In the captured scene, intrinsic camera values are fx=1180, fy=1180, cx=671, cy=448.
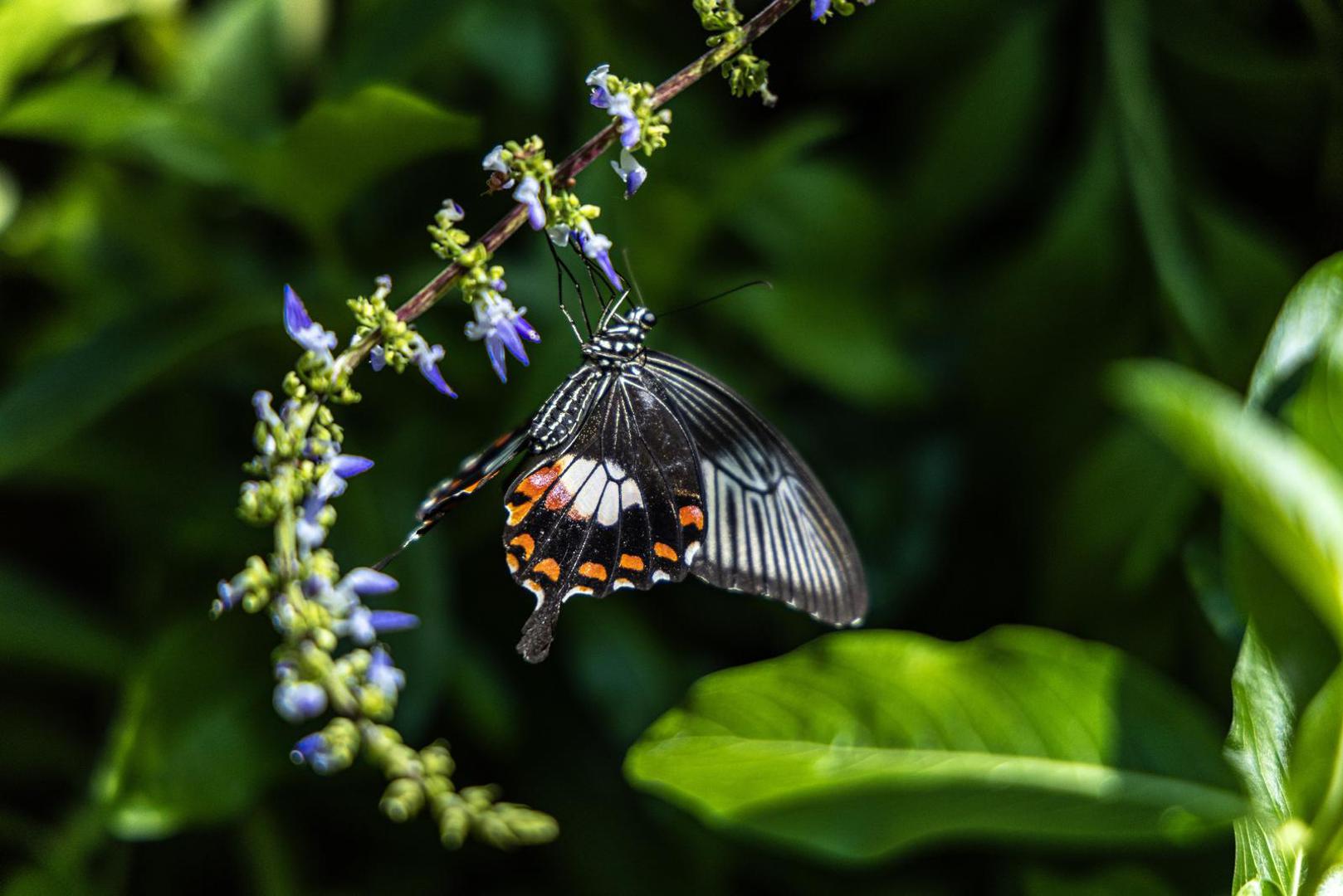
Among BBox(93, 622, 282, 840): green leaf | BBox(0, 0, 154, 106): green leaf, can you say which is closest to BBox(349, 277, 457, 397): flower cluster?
BBox(93, 622, 282, 840): green leaf

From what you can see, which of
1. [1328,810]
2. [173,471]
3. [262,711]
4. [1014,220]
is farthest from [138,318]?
[1014,220]

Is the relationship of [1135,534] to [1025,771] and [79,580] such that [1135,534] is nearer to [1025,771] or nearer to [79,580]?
[1025,771]

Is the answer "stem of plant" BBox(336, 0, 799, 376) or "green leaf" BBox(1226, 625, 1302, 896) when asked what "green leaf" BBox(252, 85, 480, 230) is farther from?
"green leaf" BBox(1226, 625, 1302, 896)

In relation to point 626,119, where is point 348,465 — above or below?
below

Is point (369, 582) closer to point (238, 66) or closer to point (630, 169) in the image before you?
point (630, 169)

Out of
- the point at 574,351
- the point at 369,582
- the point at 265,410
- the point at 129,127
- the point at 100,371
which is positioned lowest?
the point at 369,582

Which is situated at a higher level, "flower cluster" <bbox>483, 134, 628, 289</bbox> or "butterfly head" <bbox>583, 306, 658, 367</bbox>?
"butterfly head" <bbox>583, 306, 658, 367</bbox>

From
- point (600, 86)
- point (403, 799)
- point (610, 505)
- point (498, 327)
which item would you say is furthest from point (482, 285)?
point (610, 505)
